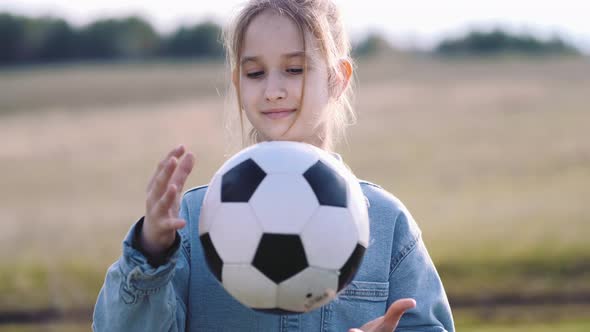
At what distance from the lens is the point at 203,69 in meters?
44.3

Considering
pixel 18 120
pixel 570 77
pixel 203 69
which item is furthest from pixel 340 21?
pixel 203 69

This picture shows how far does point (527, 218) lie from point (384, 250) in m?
13.1

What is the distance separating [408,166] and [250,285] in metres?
19.1

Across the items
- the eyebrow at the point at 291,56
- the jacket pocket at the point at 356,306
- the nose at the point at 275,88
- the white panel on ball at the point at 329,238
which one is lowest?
the jacket pocket at the point at 356,306

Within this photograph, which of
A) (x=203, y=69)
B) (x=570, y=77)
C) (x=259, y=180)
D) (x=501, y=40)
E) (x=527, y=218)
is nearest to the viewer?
(x=259, y=180)

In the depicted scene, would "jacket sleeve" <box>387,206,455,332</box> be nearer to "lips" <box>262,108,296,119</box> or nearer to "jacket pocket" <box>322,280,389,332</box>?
"jacket pocket" <box>322,280,389,332</box>

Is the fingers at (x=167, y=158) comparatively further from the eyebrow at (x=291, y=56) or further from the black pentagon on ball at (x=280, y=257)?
the eyebrow at (x=291, y=56)

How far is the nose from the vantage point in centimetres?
280

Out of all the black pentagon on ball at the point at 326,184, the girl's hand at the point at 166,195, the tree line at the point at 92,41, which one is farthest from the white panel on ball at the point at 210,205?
the tree line at the point at 92,41

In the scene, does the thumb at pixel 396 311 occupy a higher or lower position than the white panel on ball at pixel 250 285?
lower

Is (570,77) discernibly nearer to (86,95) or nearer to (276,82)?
(86,95)

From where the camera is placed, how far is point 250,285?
A: 246 cm

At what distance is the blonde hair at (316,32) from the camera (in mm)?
2910

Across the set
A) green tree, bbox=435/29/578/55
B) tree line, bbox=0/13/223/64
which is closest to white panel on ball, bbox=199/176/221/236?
green tree, bbox=435/29/578/55
